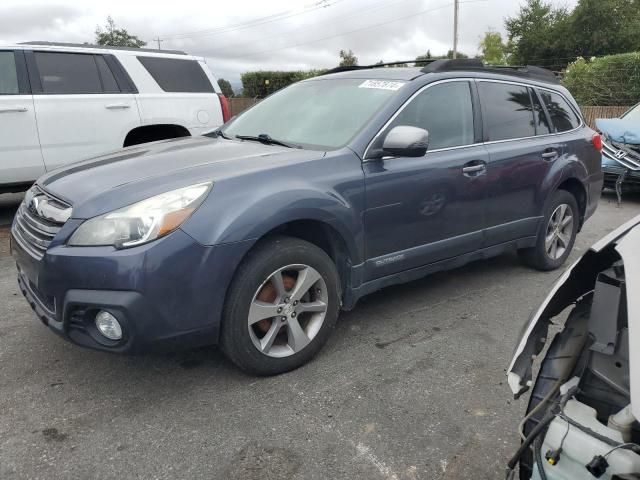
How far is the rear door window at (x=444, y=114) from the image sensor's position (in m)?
3.59

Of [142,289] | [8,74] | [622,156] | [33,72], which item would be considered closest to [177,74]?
[33,72]

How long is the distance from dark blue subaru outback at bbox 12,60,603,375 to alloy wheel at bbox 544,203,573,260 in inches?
4.4

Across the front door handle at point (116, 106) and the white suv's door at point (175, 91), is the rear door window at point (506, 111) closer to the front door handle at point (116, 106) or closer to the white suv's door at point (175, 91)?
the white suv's door at point (175, 91)

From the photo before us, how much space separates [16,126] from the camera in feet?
19.6

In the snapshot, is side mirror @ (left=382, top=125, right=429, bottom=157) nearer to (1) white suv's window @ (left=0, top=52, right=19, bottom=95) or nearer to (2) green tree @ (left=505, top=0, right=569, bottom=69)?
→ (1) white suv's window @ (left=0, top=52, right=19, bottom=95)

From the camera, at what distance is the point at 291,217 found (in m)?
2.86

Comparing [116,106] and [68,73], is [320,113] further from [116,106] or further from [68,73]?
[68,73]

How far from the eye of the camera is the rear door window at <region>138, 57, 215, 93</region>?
23.0 ft

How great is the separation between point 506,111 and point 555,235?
1.26m

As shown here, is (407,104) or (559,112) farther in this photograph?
(559,112)

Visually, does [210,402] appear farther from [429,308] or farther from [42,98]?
[42,98]

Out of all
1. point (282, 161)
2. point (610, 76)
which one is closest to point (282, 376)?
point (282, 161)

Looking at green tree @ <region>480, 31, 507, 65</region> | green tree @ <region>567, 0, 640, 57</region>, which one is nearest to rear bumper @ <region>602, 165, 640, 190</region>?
green tree @ <region>567, 0, 640, 57</region>

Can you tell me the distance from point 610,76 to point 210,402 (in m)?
17.2
